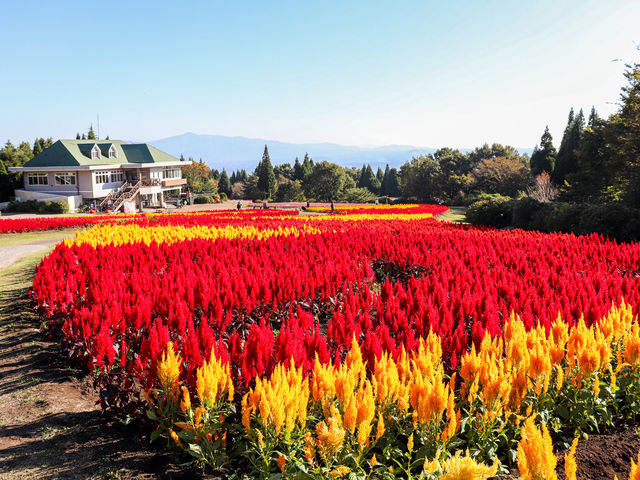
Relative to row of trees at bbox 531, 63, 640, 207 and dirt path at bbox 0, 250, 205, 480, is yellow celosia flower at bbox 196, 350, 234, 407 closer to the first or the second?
dirt path at bbox 0, 250, 205, 480

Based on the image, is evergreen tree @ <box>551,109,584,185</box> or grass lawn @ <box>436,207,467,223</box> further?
evergreen tree @ <box>551,109,584,185</box>

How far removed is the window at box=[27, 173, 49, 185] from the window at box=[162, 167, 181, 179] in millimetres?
15818

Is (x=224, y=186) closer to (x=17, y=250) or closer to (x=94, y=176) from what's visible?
(x=94, y=176)

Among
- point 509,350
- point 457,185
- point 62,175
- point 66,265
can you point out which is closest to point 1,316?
point 66,265

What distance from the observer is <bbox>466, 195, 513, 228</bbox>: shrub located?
79.2ft

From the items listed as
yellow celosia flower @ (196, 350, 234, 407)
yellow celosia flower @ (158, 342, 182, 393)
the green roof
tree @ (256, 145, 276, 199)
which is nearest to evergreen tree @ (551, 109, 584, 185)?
tree @ (256, 145, 276, 199)

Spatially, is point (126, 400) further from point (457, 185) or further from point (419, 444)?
point (457, 185)

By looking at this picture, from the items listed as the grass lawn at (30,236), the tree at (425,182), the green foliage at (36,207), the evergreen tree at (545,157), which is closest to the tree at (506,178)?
the evergreen tree at (545,157)

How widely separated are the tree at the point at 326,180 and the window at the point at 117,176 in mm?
25727

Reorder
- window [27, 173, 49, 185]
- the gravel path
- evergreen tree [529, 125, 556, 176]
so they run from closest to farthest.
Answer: the gravel path → window [27, 173, 49, 185] → evergreen tree [529, 125, 556, 176]

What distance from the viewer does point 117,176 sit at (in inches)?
2053

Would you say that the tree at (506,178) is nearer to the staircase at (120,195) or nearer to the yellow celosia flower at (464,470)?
the staircase at (120,195)

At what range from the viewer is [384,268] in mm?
9586

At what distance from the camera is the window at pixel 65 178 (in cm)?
4544
